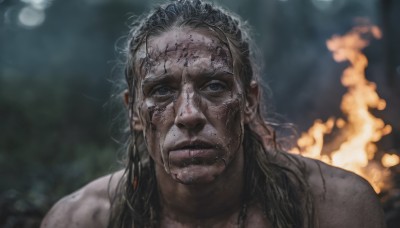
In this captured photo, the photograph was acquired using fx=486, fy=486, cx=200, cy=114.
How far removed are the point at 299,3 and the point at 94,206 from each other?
11.4 meters

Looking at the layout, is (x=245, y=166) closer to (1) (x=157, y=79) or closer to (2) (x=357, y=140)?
(1) (x=157, y=79)

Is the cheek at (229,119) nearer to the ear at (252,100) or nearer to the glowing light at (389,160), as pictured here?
the ear at (252,100)

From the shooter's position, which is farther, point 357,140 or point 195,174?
point 357,140

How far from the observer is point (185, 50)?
2.40 meters

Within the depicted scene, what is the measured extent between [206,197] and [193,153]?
18.0 inches

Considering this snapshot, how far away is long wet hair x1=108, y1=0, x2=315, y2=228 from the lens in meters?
2.54

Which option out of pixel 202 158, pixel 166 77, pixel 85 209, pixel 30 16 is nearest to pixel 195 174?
pixel 202 158

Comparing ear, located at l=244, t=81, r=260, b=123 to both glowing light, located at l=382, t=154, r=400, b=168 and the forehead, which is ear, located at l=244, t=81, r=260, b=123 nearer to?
the forehead

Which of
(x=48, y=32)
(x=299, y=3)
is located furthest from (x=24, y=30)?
(x=299, y=3)

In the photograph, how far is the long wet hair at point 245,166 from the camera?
8.34 ft

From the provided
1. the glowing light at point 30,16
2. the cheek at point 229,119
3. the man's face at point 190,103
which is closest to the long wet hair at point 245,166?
the man's face at point 190,103

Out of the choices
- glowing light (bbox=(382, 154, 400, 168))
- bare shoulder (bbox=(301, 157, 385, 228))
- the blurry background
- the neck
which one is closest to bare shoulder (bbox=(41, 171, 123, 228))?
the neck

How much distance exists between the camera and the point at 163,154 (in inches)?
88.4

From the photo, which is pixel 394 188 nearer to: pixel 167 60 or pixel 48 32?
pixel 167 60
